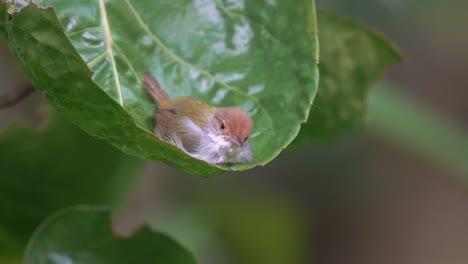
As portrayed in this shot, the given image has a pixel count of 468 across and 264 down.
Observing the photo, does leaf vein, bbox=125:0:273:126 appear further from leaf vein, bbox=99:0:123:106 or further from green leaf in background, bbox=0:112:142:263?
green leaf in background, bbox=0:112:142:263

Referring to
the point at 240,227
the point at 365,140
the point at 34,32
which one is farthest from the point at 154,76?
the point at 365,140

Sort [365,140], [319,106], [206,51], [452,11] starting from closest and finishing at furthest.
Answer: [206,51] < [319,106] < [452,11] < [365,140]

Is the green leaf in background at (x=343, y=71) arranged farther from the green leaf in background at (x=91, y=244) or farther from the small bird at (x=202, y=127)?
the green leaf in background at (x=91, y=244)

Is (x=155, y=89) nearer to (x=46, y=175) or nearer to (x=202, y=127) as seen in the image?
(x=202, y=127)

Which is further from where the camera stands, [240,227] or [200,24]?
[240,227]

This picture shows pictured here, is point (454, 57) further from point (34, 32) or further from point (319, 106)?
point (34, 32)

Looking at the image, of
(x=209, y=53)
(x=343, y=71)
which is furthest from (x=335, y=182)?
(x=209, y=53)

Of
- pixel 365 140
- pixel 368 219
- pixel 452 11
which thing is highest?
pixel 452 11
